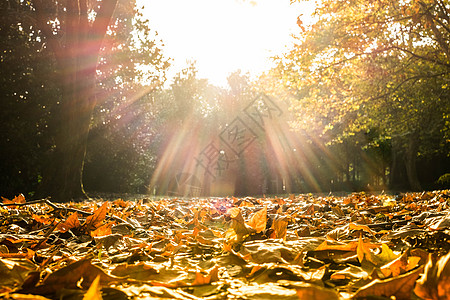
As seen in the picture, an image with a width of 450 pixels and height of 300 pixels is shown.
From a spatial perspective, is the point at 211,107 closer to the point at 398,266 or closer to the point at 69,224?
the point at 69,224

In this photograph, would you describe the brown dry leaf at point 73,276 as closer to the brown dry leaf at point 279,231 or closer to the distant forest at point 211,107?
the brown dry leaf at point 279,231

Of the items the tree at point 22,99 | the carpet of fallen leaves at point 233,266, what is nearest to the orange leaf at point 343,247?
the carpet of fallen leaves at point 233,266

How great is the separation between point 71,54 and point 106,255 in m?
8.47

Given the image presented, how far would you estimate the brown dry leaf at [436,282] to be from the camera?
532mm

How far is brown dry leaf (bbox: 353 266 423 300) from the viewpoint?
1.89ft

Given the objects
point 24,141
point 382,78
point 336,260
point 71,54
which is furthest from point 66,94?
point 382,78

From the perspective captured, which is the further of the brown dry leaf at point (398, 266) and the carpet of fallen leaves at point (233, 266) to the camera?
the brown dry leaf at point (398, 266)

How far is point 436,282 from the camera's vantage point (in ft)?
1.76

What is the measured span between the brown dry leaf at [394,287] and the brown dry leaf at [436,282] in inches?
1.3

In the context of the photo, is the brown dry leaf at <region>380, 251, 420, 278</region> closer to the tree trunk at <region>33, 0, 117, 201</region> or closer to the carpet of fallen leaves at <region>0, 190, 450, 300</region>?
the carpet of fallen leaves at <region>0, 190, 450, 300</region>

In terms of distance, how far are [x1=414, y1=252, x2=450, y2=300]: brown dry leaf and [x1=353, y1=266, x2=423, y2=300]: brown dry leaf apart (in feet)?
0.11

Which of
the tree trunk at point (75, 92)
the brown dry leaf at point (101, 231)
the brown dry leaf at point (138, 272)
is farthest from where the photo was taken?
the tree trunk at point (75, 92)

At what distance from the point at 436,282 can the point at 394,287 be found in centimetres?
7

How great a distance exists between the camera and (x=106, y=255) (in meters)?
1.29
